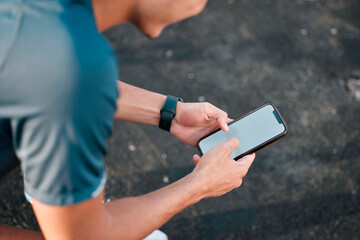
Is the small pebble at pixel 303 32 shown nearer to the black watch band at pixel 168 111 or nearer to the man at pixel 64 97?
the black watch band at pixel 168 111

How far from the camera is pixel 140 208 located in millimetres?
1445

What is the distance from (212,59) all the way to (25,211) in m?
2.16

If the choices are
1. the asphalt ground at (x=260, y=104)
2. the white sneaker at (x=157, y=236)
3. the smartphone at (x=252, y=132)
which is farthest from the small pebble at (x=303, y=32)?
the white sneaker at (x=157, y=236)

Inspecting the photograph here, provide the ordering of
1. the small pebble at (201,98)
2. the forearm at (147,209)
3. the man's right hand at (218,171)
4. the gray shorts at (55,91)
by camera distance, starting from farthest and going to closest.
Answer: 1. the small pebble at (201,98)
2. the man's right hand at (218,171)
3. the forearm at (147,209)
4. the gray shorts at (55,91)

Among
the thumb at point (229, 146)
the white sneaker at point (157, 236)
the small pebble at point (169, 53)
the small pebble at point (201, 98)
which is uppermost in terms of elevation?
the thumb at point (229, 146)

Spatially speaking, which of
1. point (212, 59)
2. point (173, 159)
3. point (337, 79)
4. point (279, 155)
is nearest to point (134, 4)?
point (173, 159)

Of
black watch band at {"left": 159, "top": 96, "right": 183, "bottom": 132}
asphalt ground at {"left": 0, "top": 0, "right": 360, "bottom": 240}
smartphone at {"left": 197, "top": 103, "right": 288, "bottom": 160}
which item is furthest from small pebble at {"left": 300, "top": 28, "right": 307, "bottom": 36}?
black watch band at {"left": 159, "top": 96, "right": 183, "bottom": 132}

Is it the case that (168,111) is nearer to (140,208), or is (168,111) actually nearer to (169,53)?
(140,208)

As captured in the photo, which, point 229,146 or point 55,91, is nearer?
point 55,91

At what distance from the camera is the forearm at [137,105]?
6.20 feet

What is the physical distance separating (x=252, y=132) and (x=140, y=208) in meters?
0.84

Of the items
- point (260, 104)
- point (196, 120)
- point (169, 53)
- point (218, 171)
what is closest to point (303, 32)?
point (260, 104)

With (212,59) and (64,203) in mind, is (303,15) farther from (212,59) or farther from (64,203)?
(64,203)

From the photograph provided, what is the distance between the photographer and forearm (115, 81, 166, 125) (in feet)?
6.20
